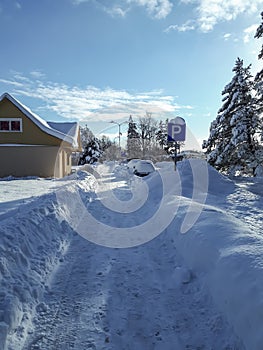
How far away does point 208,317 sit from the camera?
2895 millimetres

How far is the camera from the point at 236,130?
16000 mm

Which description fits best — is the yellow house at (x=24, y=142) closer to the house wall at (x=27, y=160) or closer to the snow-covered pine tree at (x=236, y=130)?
the house wall at (x=27, y=160)

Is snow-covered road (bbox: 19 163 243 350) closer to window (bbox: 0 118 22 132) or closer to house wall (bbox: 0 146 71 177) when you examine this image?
house wall (bbox: 0 146 71 177)

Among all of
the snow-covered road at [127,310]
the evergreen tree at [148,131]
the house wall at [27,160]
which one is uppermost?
the evergreen tree at [148,131]

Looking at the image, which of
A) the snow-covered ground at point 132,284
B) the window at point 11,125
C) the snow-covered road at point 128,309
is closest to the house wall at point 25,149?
the window at point 11,125

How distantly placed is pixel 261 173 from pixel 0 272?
51.2 ft

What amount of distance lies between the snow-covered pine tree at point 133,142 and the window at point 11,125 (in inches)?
1482

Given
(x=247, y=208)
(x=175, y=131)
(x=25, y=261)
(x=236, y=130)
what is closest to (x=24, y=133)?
(x=175, y=131)

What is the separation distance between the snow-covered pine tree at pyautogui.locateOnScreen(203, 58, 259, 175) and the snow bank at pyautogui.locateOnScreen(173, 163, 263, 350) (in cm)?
1230

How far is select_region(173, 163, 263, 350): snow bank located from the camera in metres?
2.42

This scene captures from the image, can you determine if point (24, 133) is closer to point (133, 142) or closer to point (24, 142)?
point (24, 142)

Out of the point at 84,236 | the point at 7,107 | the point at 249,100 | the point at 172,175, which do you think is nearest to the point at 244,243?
the point at 84,236

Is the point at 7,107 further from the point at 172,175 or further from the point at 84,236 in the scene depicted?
the point at 84,236

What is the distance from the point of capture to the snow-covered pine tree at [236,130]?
634 inches
